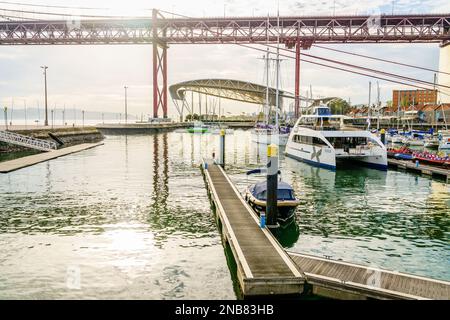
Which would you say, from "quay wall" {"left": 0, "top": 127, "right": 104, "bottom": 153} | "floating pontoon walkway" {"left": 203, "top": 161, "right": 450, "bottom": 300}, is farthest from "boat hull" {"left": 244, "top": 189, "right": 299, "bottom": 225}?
"quay wall" {"left": 0, "top": 127, "right": 104, "bottom": 153}

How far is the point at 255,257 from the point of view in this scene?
13570 mm

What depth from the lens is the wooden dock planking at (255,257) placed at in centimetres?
1174

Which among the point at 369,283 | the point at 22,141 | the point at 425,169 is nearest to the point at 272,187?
the point at 369,283

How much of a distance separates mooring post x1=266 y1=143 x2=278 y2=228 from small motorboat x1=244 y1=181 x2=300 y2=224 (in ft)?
4.46

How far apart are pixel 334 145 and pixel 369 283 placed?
1356 inches

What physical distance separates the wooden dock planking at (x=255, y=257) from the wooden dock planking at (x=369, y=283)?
2.09ft

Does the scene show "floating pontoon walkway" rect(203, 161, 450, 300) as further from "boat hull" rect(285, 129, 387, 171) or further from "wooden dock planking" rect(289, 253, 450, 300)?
"boat hull" rect(285, 129, 387, 171)

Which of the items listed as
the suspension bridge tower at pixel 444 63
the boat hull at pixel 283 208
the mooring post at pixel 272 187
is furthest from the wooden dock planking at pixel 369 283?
the suspension bridge tower at pixel 444 63

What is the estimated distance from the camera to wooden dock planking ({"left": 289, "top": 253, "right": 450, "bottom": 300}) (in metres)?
11.2

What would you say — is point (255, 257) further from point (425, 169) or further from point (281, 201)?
point (425, 169)

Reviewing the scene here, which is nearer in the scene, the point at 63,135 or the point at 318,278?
the point at 318,278

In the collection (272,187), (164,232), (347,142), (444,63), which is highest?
(444,63)
